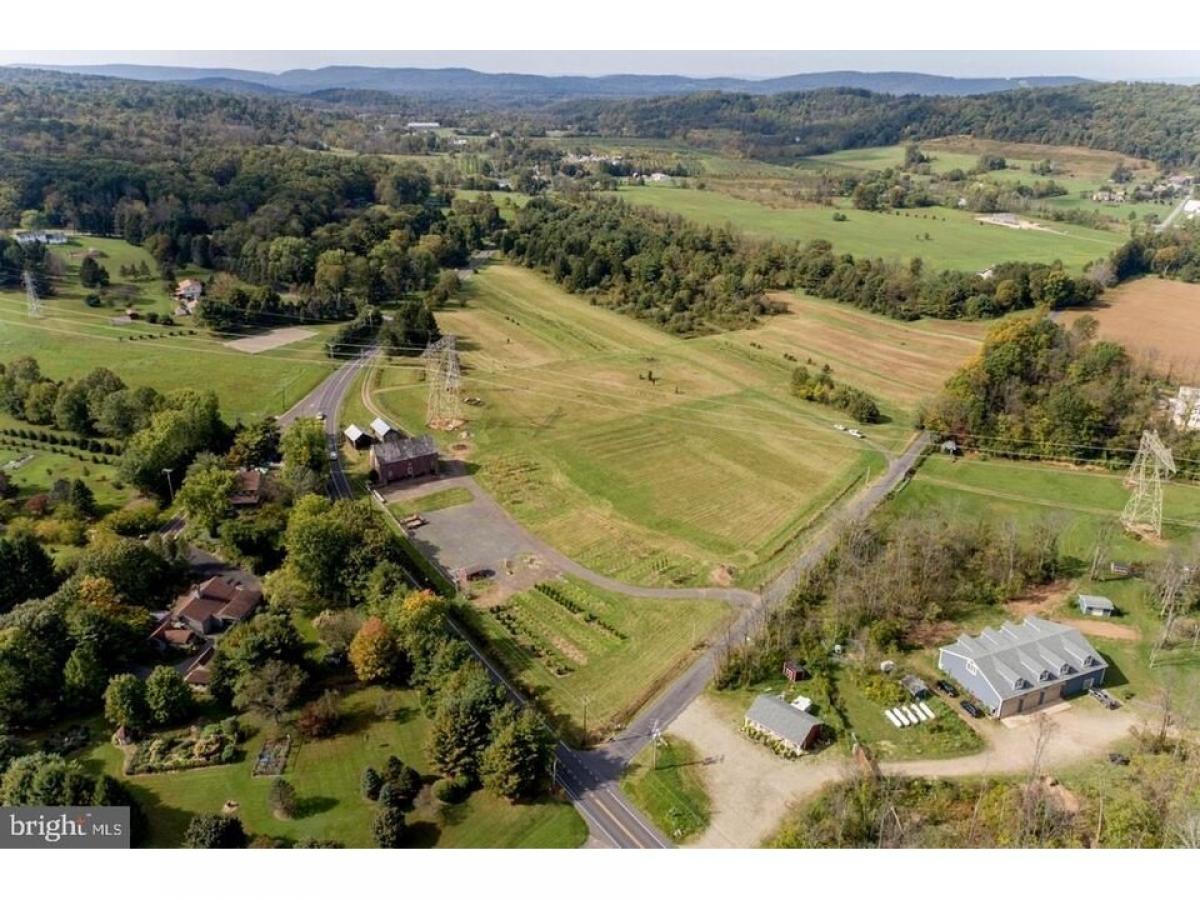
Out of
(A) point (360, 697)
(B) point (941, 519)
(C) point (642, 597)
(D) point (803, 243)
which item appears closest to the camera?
(A) point (360, 697)

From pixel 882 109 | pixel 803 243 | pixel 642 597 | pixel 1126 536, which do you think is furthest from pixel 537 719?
pixel 882 109

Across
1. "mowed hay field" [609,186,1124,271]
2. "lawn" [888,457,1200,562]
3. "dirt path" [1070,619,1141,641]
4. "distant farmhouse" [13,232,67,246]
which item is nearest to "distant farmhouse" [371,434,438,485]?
"lawn" [888,457,1200,562]

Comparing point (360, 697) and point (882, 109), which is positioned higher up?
point (882, 109)

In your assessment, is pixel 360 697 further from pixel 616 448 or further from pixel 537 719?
pixel 616 448

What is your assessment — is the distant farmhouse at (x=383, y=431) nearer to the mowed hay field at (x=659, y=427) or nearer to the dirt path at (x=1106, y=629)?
the mowed hay field at (x=659, y=427)

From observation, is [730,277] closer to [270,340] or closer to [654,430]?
[654,430]

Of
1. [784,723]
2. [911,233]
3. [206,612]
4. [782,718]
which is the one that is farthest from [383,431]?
[911,233]

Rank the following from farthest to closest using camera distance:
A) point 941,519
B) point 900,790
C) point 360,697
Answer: point 941,519
point 360,697
point 900,790
